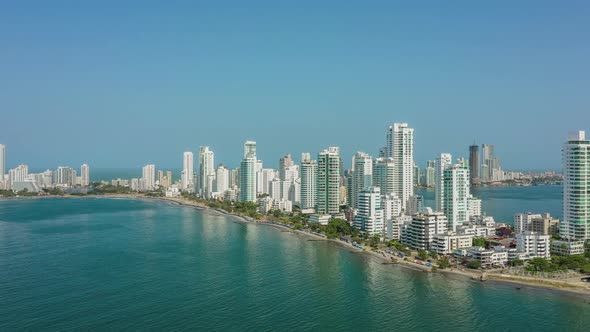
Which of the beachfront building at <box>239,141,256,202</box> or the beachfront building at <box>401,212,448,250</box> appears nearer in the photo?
the beachfront building at <box>401,212,448,250</box>

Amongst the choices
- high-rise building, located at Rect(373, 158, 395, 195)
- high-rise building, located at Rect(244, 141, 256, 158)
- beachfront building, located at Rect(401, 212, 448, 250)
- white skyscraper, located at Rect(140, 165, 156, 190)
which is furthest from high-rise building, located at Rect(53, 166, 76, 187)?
beachfront building, located at Rect(401, 212, 448, 250)

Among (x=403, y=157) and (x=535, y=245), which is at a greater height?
(x=403, y=157)

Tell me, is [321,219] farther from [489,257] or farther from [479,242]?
[489,257]

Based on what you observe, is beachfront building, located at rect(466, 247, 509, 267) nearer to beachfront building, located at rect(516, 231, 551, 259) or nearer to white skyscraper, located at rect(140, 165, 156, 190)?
beachfront building, located at rect(516, 231, 551, 259)

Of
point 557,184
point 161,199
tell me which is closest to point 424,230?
point 161,199

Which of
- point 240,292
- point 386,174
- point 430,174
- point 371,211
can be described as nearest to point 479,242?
point 371,211

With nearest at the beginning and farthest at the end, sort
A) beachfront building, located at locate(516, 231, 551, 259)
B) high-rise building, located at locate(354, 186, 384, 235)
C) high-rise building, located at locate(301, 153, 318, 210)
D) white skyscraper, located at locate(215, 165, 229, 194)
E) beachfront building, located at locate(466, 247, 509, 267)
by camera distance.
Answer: beachfront building, located at locate(466, 247, 509, 267) < beachfront building, located at locate(516, 231, 551, 259) < high-rise building, located at locate(354, 186, 384, 235) < high-rise building, located at locate(301, 153, 318, 210) < white skyscraper, located at locate(215, 165, 229, 194)
